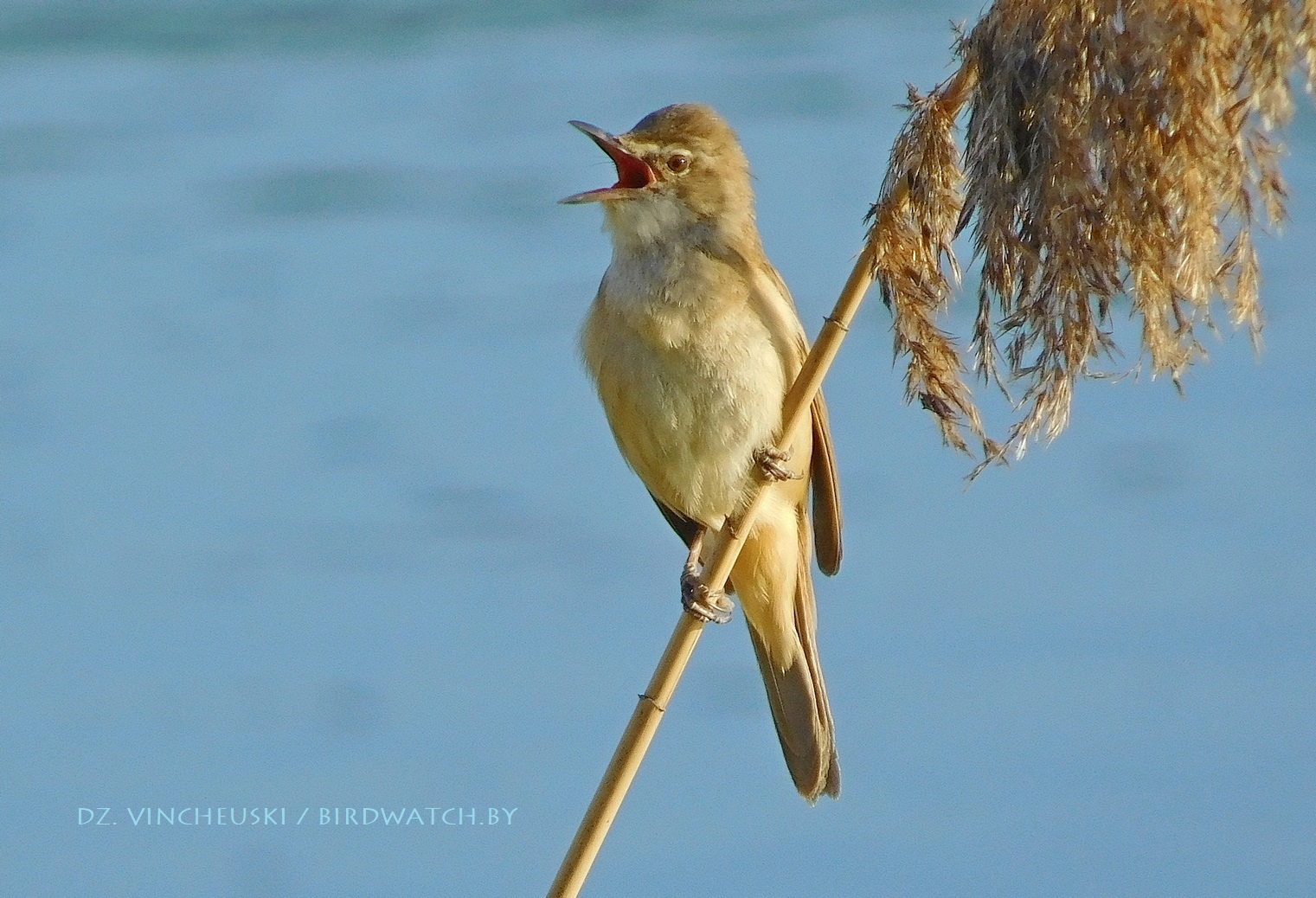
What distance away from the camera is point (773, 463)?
253 centimetres

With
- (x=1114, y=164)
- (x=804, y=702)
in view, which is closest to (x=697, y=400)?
(x=804, y=702)

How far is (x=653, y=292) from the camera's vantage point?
2508 millimetres

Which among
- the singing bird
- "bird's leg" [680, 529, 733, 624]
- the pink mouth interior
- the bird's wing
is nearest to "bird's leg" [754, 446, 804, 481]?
the singing bird

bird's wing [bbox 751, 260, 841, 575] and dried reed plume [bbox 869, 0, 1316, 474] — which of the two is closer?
dried reed plume [bbox 869, 0, 1316, 474]

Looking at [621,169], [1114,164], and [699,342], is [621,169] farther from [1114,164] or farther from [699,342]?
[1114,164]

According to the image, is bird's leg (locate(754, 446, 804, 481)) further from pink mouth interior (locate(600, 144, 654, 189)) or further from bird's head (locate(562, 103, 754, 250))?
pink mouth interior (locate(600, 144, 654, 189))

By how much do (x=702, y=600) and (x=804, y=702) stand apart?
0.78 meters

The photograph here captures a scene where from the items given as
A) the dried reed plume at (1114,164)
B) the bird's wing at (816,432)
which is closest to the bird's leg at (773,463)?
the bird's wing at (816,432)

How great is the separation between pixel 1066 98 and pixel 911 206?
26cm

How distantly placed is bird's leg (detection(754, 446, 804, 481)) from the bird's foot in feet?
0.70

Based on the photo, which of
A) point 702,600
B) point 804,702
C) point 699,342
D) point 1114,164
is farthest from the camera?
point 804,702

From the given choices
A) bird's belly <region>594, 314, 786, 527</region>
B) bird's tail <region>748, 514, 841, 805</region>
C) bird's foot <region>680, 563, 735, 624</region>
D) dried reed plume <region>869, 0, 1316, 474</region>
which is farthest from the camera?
bird's tail <region>748, 514, 841, 805</region>

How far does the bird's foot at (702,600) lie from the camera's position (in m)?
2.08

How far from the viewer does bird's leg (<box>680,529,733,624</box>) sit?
82.7 inches
